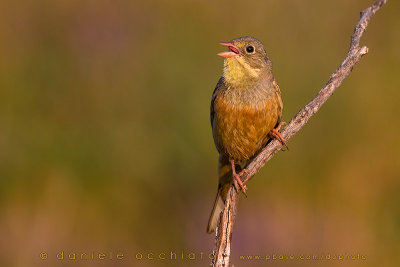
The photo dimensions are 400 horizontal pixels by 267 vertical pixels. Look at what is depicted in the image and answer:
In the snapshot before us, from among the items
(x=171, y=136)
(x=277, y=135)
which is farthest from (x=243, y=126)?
(x=171, y=136)

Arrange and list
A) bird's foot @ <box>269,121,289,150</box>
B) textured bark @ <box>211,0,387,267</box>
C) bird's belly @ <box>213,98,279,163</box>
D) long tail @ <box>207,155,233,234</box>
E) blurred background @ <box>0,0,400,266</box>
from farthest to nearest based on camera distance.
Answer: blurred background @ <box>0,0,400,266</box> → long tail @ <box>207,155,233,234</box> → bird's belly @ <box>213,98,279,163</box> → bird's foot @ <box>269,121,289,150</box> → textured bark @ <box>211,0,387,267</box>

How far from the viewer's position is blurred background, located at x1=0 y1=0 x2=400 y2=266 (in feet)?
17.9

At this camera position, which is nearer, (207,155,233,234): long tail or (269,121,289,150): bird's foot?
(269,121,289,150): bird's foot

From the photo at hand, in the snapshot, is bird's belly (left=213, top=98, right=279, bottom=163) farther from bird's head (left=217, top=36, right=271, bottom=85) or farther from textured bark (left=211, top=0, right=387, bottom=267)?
textured bark (left=211, top=0, right=387, bottom=267)

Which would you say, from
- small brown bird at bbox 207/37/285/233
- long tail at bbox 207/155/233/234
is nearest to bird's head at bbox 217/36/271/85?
small brown bird at bbox 207/37/285/233

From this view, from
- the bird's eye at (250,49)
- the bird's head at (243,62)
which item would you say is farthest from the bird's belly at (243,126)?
the bird's eye at (250,49)

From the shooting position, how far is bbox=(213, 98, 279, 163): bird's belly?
446cm

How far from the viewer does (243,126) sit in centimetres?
449

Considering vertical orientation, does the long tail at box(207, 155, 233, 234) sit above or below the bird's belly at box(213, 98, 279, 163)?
below

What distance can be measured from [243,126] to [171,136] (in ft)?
5.42

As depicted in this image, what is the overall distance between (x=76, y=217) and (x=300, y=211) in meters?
1.94

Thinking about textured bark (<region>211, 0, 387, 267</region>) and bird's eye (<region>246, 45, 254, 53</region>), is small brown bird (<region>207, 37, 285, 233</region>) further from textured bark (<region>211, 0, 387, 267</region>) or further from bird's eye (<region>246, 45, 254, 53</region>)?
textured bark (<region>211, 0, 387, 267</region>)

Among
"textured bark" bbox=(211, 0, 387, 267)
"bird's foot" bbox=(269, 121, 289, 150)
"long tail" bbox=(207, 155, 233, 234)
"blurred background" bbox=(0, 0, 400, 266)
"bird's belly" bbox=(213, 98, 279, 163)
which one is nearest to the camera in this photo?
"textured bark" bbox=(211, 0, 387, 267)

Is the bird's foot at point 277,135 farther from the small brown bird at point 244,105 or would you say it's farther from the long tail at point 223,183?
the long tail at point 223,183
